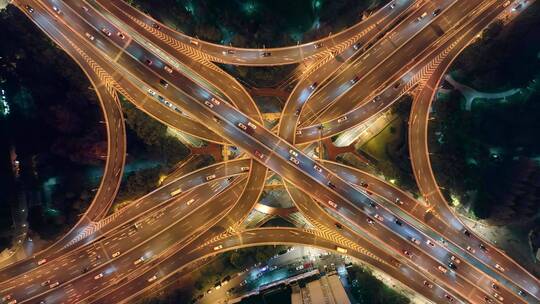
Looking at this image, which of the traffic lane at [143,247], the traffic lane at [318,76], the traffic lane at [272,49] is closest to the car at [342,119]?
the traffic lane at [318,76]

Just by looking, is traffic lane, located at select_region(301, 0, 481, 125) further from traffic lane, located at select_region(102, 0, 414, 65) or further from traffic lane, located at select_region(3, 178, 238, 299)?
traffic lane, located at select_region(3, 178, 238, 299)

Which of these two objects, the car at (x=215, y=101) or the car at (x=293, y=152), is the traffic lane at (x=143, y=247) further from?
the car at (x=215, y=101)

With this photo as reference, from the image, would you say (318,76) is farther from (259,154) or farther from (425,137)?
(425,137)

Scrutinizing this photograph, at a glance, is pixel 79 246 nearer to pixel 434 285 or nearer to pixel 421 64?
pixel 434 285

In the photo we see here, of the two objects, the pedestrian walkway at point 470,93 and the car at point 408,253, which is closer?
the pedestrian walkway at point 470,93

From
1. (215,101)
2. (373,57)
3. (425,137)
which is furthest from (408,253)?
(215,101)

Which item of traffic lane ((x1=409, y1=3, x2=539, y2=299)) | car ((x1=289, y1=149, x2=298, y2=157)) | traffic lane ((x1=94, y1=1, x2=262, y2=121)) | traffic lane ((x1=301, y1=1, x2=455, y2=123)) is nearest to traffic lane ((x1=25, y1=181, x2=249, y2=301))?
car ((x1=289, y1=149, x2=298, y2=157))

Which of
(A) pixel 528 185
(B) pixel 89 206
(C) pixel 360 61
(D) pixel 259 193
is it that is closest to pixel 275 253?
(D) pixel 259 193
